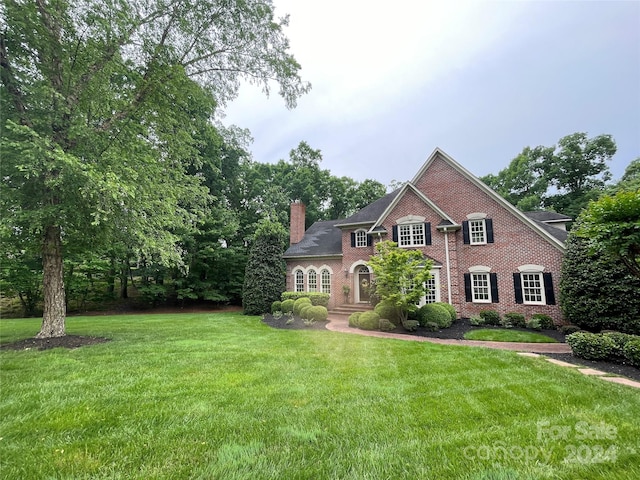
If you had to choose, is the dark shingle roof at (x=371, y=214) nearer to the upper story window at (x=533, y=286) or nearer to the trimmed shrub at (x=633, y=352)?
the upper story window at (x=533, y=286)

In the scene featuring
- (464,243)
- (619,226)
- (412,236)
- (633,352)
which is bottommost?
(633,352)

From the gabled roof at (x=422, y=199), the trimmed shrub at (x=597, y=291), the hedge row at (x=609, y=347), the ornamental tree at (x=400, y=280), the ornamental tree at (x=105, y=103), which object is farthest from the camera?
the gabled roof at (x=422, y=199)

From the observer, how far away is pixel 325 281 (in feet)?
59.4

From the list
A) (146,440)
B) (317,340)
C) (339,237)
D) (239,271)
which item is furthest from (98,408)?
(239,271)

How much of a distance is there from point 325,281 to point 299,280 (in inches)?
76.8

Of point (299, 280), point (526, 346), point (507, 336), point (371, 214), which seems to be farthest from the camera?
point (299, 280)

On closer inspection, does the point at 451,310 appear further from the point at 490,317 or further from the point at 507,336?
the point at 507,336

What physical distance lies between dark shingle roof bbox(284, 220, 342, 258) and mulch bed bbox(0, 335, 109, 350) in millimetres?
12055

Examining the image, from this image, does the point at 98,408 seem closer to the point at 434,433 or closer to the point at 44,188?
the point at 434,433

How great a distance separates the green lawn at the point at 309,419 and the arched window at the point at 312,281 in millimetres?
12108

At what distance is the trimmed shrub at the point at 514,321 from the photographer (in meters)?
11.5

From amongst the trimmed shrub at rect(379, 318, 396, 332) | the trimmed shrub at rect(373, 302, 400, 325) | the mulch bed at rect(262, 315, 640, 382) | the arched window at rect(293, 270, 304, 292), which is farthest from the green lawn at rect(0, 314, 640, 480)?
the arched window at rect(293, 270, 304, 292)

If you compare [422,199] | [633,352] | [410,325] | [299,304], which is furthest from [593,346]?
[299,304]

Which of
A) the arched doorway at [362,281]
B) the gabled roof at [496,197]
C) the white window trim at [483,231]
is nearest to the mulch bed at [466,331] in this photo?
the white window trim at [483,231]
